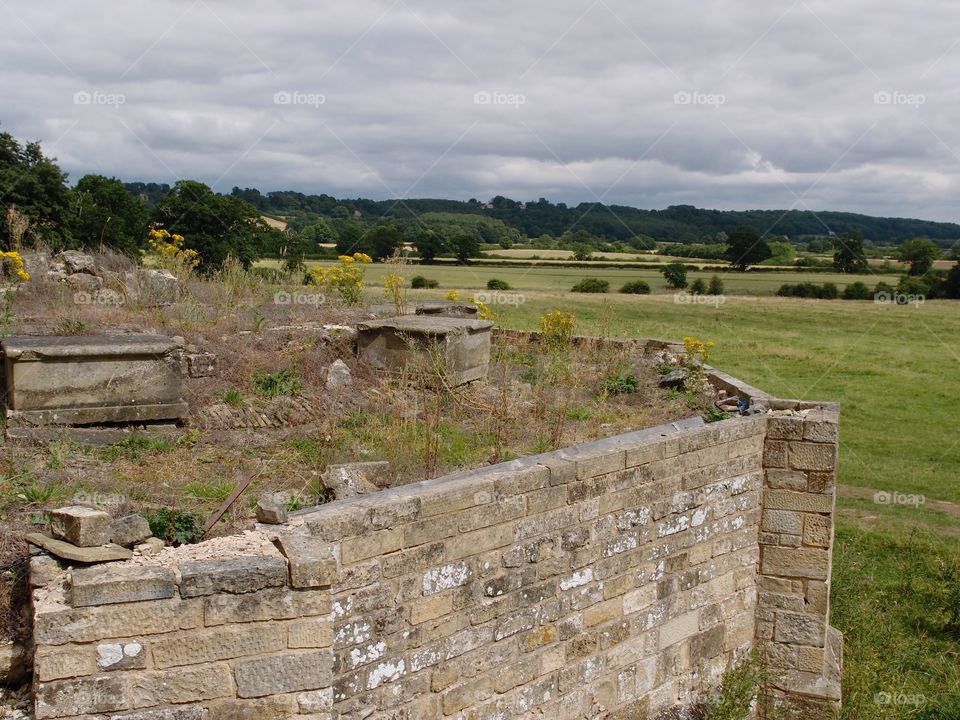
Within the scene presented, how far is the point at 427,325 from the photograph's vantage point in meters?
9.62

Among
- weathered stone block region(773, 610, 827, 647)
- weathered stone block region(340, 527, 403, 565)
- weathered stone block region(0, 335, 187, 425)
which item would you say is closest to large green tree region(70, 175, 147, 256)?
weathered stone block region(0, 335, 187, 425)

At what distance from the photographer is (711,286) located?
107 feet

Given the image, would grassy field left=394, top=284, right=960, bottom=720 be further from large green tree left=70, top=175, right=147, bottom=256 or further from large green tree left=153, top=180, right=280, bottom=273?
large green tree left=70, top=175, right=147, bottom=256

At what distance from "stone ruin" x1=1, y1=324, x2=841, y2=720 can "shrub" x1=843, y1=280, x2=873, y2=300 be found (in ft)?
99.8

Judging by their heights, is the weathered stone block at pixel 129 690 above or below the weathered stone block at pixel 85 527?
below

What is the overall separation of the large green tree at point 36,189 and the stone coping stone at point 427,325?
12963 millimetres

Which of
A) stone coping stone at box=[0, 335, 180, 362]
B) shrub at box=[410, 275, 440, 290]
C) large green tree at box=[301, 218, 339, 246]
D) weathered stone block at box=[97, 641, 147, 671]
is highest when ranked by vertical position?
large green tree at box=[301, 218, 339, 246]

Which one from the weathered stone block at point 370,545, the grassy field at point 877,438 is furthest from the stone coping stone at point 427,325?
the weathered stone block at point 370,545

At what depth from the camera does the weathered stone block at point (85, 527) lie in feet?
12.0

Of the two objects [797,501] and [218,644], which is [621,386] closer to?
[797,501]

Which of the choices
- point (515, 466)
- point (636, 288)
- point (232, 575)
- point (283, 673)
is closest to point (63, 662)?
point (232, 575)

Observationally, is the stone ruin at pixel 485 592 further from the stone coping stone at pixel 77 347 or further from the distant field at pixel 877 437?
the distant field at pixel 877 437

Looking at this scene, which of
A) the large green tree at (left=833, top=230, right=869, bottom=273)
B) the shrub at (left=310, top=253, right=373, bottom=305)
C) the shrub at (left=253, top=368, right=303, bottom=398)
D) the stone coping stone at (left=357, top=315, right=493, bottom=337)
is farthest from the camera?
the large green tree at (left=833, top=230, right=869, bottom=273)

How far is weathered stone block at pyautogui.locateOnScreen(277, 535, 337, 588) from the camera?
3828 mm
